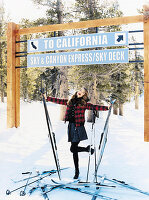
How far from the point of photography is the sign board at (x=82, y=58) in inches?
263

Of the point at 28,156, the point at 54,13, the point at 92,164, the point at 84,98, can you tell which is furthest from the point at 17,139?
the point at 54,13

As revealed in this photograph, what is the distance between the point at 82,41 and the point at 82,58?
583mm

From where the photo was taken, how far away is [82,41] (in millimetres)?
7082

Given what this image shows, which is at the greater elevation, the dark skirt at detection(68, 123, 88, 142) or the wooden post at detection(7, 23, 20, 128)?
the wooden post at detection(7, 23, 20, 128)

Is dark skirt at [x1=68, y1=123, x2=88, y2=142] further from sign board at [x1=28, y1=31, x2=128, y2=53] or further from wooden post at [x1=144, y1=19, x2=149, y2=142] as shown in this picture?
sign board at [x1=28, y1=31, x2=128, y2=53]

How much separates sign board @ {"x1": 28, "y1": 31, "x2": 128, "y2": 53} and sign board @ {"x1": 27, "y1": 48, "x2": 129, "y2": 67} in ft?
0.79

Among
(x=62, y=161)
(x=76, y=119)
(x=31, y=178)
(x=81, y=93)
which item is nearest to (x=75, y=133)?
(x=76, y=119)

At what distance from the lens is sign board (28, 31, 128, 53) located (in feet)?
22.2

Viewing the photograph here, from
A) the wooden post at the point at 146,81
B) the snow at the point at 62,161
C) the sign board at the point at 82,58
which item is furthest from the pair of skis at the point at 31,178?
the sign board at the point at 82,58

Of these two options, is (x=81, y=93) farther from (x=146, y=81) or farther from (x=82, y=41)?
(x=82, y=41)

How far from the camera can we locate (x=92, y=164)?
5.03 m

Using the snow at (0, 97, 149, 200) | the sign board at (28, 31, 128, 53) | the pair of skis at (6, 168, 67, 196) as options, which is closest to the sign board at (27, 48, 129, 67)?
the sign board at (28, 31, 128, 53)

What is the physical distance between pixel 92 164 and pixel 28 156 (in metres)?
1.75

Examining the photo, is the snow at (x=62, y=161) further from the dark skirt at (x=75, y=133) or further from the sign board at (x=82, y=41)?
the sign board at (x=82, y=41)
